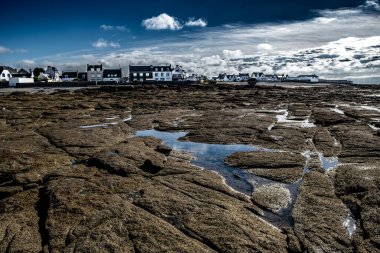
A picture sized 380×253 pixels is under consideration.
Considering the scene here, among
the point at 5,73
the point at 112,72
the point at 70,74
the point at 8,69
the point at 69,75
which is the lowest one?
the point at 69,75

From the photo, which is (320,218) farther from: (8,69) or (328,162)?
(8,69)

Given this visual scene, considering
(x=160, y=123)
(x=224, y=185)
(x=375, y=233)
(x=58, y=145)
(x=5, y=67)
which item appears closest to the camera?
(x=375, y=233)

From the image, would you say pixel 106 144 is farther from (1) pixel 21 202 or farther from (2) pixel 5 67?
(2) pixel 5 67

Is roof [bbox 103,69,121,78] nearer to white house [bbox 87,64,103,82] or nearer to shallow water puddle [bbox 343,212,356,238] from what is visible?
white house [bbox 87,64,103,82]

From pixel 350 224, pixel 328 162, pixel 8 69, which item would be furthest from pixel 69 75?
pixel 350 224

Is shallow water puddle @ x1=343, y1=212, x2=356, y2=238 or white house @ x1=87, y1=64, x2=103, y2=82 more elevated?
white house @ x1=87, y1=64, x2=103, y2=82

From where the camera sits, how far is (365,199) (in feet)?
30.0

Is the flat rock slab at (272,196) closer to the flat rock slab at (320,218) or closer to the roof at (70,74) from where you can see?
the flat rock slab at (320,218)

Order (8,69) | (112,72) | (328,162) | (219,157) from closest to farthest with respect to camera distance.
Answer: (328,162) → (219,157) → (8,69) → (112,72)

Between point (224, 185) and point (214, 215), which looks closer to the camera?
point (214, 215)

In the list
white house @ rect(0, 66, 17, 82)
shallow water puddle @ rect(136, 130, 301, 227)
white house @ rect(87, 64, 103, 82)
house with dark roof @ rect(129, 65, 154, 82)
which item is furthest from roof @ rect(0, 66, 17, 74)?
shallow water puddle @ rect(136, 130, 301, 227)

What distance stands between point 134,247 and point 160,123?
17.5 meters

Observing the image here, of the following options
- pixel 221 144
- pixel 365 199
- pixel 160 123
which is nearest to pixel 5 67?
pixel 160 123

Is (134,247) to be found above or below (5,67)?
below
